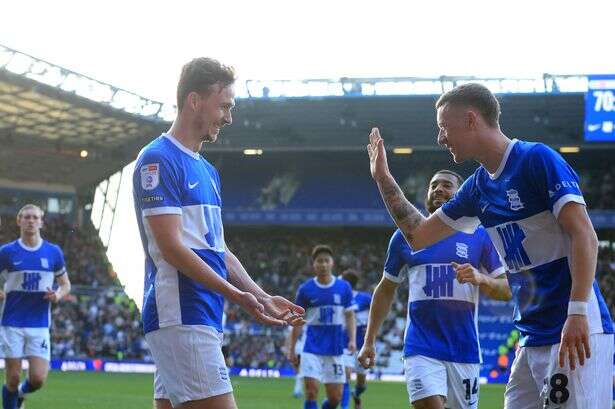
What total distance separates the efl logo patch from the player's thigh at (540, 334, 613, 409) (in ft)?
6.70

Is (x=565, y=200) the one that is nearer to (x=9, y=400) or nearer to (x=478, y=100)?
(x=478, y=100)

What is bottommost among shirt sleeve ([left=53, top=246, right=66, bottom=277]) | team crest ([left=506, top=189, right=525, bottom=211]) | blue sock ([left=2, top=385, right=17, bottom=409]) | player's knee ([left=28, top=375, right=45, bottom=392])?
blue sock ([left=2, top=385, right=17, bottom=409])

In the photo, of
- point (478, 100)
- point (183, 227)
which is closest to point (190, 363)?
point (183, 227)

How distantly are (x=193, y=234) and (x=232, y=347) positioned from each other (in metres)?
31.9

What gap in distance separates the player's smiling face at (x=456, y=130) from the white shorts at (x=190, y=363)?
156 centimetres

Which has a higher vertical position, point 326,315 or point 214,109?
point 214,109

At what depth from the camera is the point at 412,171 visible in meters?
45.3

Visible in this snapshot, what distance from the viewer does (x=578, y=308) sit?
15.8 feet

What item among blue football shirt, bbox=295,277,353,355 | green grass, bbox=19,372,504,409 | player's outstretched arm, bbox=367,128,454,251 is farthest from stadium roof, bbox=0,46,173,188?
player's outstretched arm, bbox=367,128,454,251

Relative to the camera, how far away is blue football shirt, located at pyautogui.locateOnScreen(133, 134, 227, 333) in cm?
501

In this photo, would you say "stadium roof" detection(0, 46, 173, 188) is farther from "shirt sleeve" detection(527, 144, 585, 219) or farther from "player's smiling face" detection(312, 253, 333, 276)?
"shirt sleeve" detection(527, 144, 585, 219)

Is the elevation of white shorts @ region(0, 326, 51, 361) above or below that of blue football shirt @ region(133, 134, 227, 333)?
below

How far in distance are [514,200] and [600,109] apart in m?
33.1

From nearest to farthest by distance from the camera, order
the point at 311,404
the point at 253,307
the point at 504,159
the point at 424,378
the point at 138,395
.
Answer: the point at 253,307, the point at 504,159, the point at 424,378, the point at 311,404, the point at 138,395
